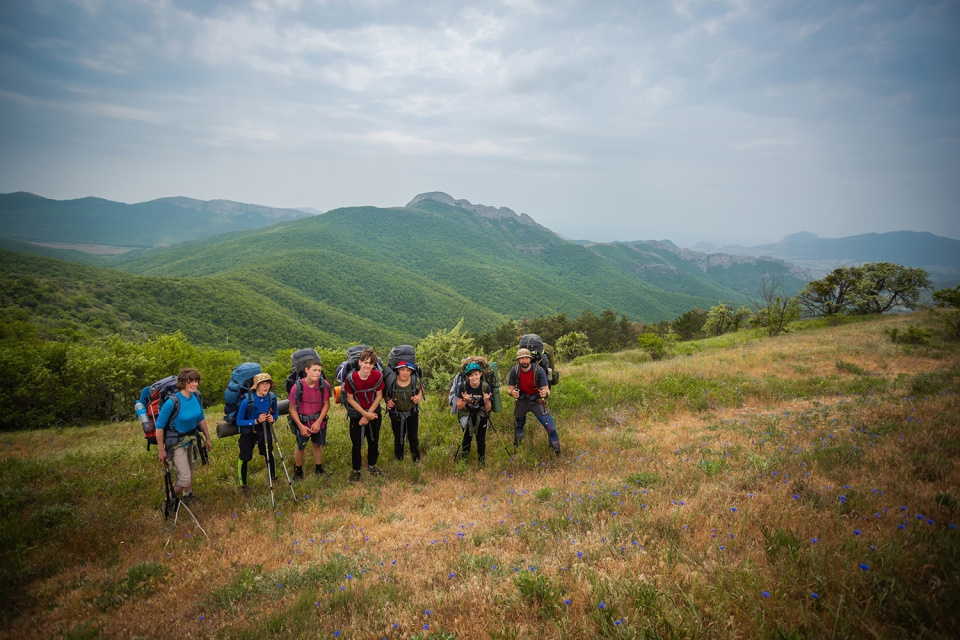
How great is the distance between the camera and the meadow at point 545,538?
303 cm

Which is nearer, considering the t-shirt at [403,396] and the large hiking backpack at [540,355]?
the t-shirt at [403,396]

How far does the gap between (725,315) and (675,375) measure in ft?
179

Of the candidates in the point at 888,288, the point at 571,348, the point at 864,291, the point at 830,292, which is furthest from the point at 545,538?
the point at 888,288

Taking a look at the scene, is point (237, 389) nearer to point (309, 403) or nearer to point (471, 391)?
point (309, 403)

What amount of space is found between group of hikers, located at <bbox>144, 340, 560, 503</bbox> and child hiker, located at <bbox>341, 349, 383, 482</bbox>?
0.06 feet

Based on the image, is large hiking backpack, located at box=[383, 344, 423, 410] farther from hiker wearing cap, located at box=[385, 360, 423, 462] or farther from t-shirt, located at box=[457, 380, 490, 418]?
t-shirt, located at box=[457, 380, 490, 418]

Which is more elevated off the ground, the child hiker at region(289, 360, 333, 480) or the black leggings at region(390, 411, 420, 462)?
the child hiker at region(289, 360, 333, 480)

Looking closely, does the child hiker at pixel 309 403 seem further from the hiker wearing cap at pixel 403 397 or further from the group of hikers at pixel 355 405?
the hiker wearing cap at pixel 403 397

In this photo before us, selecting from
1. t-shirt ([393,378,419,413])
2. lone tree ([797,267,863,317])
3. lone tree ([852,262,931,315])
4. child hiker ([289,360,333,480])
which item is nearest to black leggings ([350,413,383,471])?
t-shirt ([393,378,419,413])

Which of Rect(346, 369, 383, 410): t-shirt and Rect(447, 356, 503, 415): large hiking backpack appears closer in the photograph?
Rect(346, 369, 383, 410): t-shirt

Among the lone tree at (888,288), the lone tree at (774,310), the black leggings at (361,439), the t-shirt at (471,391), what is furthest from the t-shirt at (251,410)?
the lone tree at (888,288)

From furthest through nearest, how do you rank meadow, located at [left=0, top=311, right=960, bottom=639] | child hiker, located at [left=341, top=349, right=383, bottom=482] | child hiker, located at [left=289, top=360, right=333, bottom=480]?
child hiker, located at [left=341, top=349, right=383, bottom=482] → child hiker, located at [left=289, top=360, right=333, bottom=480] → meadow, located at [left=0, top=311, right=960, bottom=639]

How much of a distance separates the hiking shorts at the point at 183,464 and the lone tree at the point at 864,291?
5707cm

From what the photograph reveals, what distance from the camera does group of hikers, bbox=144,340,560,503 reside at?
265 inches
